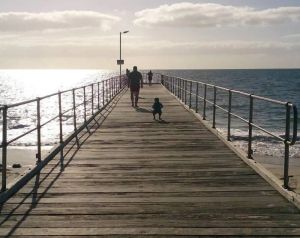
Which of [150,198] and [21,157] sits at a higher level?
[150,198]

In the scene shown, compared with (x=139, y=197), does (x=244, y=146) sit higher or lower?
lower

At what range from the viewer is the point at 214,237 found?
504cm

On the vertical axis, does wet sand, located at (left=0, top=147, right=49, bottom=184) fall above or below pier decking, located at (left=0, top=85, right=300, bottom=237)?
below

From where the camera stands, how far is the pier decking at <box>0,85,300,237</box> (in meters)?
5.32

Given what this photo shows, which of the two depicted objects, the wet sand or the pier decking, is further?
the wet sand

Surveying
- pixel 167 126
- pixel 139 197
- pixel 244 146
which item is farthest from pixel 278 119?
pixel 139 197

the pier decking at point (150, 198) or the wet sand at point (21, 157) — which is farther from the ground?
the pier decking at point (150, 198)

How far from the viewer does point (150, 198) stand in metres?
6.46

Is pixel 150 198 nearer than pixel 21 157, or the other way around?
pixel 150 198

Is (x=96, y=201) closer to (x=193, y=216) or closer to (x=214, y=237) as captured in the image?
(x=193, y=216)

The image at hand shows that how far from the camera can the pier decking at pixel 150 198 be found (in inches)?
210

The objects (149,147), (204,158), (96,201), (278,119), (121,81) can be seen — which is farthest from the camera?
(278,119)

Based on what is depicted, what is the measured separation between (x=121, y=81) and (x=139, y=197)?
36.0 metres

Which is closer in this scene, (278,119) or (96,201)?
(96,201)
